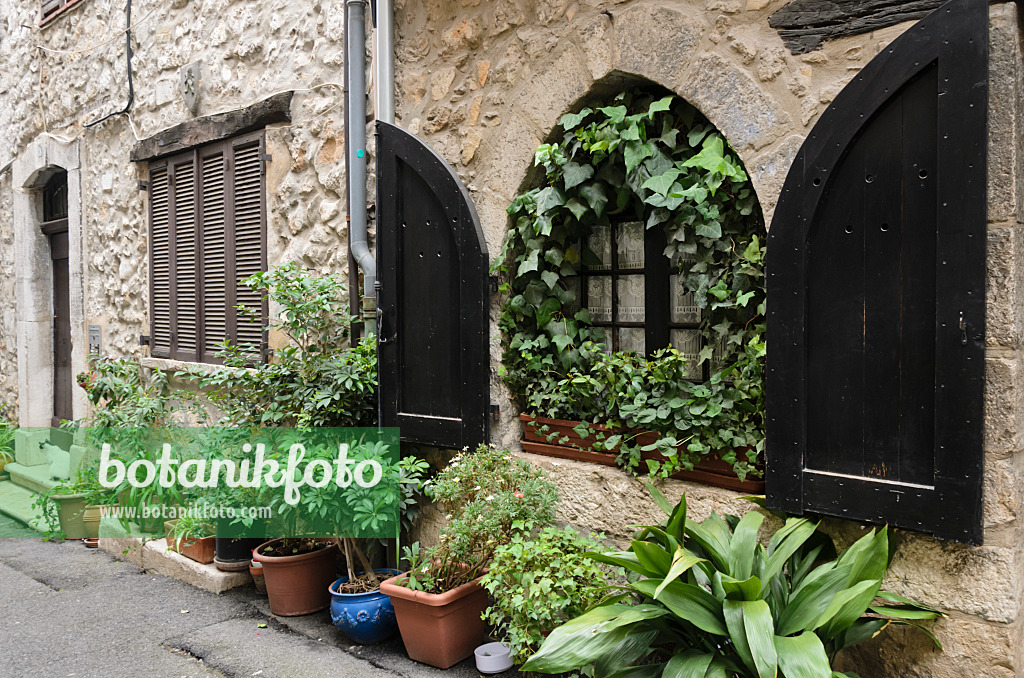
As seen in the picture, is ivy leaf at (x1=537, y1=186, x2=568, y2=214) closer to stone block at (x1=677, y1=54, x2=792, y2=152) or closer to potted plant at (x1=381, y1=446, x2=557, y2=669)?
stone block at (x1=677, y1=54, x2=792, y2=152)

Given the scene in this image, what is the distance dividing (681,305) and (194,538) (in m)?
3.17

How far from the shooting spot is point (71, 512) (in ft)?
18.0

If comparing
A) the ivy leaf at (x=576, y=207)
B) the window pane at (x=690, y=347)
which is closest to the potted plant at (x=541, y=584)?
the window pane at (x=690, y=347)

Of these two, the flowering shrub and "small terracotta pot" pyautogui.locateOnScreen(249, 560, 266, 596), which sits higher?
the flowering shrub

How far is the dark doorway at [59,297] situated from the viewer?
759cm

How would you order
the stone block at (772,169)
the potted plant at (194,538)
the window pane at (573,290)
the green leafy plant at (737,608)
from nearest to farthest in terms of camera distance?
1. the green leafy plant at (737,608)
2. the stone block at (772,169)
3. the window pane at (573,290)
4. the potted plant at (194,538)

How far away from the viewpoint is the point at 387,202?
393cm

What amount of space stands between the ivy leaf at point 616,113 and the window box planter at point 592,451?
1.32m

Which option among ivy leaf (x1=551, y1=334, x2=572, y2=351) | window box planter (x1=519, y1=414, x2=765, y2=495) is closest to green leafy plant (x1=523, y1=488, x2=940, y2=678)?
window box planter (x1=519, y1=414, x2=765, y2=495)

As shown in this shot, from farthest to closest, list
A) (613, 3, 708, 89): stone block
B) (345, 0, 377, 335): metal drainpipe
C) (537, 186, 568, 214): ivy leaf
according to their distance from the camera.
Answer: (345, 0, 377, 335): metal drainpipe → (537, 186, 568, 214): ivy leaf → (613, 3, 708, 89): stone block

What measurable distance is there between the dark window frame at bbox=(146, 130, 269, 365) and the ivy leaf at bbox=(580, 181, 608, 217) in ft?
7.75

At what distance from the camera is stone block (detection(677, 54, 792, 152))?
2795 millimetres

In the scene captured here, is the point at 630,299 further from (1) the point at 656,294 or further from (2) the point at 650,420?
(2) the point at 650,420

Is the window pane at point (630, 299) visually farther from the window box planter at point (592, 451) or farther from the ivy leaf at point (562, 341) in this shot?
the window box planter at point (592, 451)
